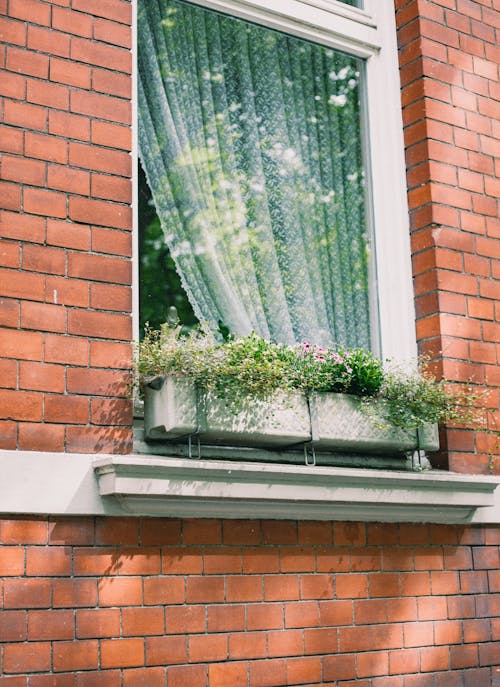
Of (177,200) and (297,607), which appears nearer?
(297,607)

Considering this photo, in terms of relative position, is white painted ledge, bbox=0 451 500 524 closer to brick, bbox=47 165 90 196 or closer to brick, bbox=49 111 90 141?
brick, bbox=47 165 90 196

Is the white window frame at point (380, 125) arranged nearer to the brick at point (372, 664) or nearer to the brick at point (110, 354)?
the brick at point (372, 664)

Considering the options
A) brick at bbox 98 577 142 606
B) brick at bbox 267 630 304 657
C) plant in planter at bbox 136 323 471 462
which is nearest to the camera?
brick at bbox 98 577 142 606

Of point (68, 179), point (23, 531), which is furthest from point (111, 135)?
point (23, 531)

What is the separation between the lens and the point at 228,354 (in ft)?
11.9

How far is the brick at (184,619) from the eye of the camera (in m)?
3.44

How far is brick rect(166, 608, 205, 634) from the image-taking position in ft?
11.3

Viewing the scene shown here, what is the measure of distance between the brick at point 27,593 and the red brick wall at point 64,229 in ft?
1.43

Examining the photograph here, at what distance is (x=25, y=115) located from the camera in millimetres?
3529

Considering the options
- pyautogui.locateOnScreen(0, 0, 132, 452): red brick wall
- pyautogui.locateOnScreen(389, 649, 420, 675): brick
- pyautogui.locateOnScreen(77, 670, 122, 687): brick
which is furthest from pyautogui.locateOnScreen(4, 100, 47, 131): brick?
pyautogui.locateOnScreen(389, 649, 420, 675): brick

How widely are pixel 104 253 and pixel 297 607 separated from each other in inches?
59.2

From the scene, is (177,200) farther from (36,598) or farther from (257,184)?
(36,598)

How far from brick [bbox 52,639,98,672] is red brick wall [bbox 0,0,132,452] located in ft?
2.08

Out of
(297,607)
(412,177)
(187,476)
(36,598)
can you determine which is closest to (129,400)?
(187,476)
